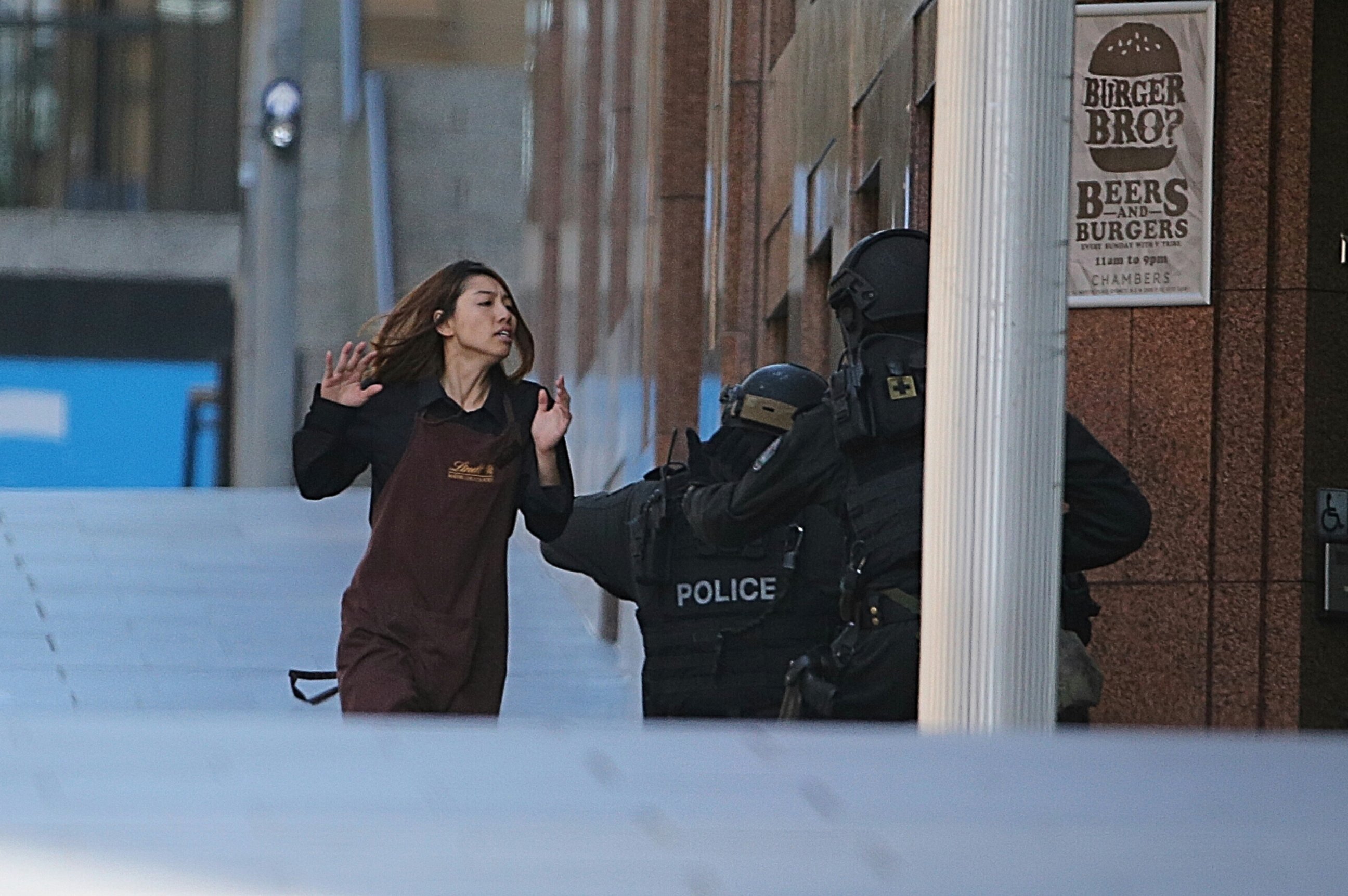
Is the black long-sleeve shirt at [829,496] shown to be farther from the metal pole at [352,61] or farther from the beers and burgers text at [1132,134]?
the metal pole at [352,61]

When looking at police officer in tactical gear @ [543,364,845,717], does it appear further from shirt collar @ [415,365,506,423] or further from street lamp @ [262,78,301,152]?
street lamp @ [262,78,301,152]

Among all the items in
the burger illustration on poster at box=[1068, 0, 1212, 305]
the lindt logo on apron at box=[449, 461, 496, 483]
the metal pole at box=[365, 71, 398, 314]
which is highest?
the metal pole at box=[365, 71, 398, 314]

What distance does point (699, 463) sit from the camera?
22.4ft

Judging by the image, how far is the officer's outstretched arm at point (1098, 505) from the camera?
17.8 ft

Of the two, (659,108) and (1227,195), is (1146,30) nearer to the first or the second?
(1227,195)

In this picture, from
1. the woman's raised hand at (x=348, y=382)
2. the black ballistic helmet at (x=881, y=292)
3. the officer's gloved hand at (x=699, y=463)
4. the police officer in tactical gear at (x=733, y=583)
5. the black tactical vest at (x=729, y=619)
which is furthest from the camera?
the black tactical vest at (x=729, y=619)

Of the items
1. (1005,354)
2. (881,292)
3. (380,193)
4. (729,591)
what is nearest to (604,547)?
(729,591)

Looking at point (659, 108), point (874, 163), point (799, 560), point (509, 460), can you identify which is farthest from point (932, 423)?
point (659, 108)

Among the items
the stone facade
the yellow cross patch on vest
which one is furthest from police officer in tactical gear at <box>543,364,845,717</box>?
the yellow cross patch on vest

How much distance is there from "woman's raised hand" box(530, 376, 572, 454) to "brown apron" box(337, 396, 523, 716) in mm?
115

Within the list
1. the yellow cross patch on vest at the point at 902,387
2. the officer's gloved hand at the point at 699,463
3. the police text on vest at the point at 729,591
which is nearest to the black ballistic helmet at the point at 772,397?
the officer's gloved hand at the point at 699,463

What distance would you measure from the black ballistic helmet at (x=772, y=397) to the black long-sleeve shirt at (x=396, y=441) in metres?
0.62

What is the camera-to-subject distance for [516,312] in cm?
649

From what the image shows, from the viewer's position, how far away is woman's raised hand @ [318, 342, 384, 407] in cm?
631
